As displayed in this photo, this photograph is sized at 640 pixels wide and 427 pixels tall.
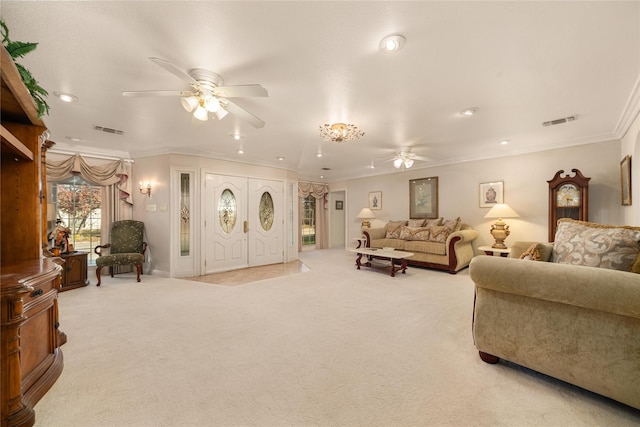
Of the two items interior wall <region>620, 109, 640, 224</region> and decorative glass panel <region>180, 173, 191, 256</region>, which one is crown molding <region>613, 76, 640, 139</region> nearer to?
interior wall <region>620, 109, 640, 224</region>

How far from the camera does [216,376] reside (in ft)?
5.82

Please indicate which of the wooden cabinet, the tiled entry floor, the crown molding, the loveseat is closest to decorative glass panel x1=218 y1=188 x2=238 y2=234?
the tiled entry floor

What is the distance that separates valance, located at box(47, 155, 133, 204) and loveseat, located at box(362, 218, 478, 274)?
5.44m

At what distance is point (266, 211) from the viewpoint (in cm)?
619

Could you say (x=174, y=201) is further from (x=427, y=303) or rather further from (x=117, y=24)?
(x=427, y=303)

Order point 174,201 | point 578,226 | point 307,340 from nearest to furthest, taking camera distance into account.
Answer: point 578,226, point 307,340, point 174,201

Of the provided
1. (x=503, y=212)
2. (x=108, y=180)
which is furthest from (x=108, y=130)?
(x=503, y=212)

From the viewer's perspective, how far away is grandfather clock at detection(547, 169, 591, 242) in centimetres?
409

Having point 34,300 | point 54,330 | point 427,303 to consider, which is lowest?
point 427,303

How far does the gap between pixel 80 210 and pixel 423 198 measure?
750 cm

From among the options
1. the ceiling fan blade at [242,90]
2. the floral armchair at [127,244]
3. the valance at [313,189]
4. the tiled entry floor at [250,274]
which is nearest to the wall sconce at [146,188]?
the floral armchair at [127,244]

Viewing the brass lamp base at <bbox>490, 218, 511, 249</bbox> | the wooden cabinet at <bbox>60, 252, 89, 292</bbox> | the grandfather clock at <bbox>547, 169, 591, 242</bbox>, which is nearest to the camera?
the wooden cabinet at <bbox>60, 252, 89, 292</bbox>

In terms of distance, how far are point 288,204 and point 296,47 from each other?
4.90 metres

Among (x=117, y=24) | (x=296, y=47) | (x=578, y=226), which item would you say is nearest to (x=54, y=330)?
(x=117, y=24)
